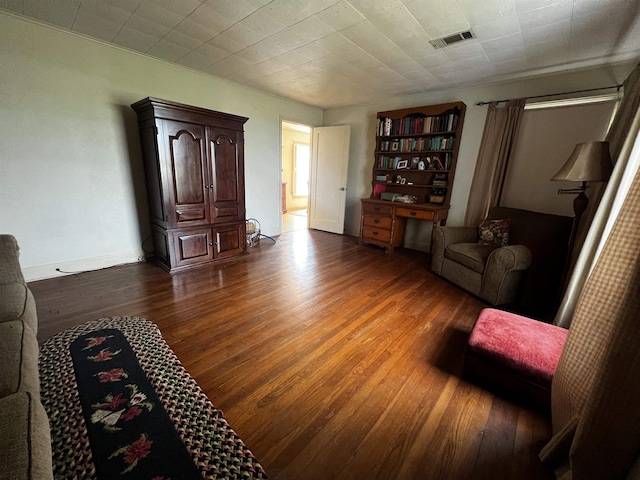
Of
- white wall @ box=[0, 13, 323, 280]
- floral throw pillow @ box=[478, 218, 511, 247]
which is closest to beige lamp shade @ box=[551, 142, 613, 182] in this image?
floral throw pillow @ box=[478, 218, 511, 247]

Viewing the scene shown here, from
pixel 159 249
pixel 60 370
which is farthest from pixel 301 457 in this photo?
pixel 159 249

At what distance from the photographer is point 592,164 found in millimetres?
1837

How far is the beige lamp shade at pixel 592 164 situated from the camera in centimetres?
182

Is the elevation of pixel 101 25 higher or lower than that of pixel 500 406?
higher

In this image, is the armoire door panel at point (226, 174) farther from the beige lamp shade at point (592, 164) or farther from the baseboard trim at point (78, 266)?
the beige lamp shade at point (592, 164)

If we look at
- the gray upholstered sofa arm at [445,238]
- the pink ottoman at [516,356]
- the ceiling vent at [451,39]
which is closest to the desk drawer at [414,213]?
the gray upholstered sofa arm at [445,238]

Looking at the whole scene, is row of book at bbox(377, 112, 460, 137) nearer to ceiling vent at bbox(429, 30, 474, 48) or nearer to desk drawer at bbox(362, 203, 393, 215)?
desk drawer at bbox(362, 203, 393, 215)

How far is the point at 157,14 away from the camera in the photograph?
2.11 m

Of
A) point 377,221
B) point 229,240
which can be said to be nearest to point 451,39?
point 377,221

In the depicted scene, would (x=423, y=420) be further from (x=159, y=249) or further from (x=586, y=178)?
(x=159, y=249)

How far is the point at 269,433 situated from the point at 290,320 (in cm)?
94

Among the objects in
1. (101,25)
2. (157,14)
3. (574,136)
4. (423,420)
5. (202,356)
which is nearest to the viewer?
(423,420)

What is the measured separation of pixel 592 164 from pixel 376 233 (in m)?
2.58

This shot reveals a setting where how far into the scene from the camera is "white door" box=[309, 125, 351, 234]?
4.75m
